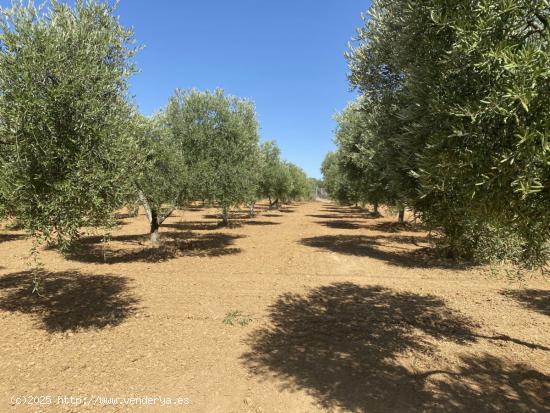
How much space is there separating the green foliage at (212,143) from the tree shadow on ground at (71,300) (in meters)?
7.94

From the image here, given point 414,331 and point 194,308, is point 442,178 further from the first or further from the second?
point 194,308

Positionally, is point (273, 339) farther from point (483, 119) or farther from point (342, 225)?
point (342, 225)

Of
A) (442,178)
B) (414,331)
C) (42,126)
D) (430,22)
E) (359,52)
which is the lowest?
(414,331)

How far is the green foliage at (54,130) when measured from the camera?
8484 mm

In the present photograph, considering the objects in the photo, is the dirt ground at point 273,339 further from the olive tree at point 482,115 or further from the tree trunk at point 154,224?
the tree trunk at point 154,224

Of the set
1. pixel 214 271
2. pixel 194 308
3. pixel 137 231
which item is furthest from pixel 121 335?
pixel 137 231

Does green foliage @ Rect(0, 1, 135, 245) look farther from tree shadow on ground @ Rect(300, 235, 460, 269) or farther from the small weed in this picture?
tree shadow on ground @ Rect(300, 235, 460, 269)

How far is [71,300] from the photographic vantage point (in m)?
13.7

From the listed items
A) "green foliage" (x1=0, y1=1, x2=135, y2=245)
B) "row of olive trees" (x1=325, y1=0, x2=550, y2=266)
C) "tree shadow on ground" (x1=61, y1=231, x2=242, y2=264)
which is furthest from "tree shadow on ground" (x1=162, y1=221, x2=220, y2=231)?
"row of olive trees" (x1=325, y1=0, x2=550, y2=266)

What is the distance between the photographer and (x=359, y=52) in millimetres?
15070

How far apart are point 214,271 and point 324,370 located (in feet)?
36.9

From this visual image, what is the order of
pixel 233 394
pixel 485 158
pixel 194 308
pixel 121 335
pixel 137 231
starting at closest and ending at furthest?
pixel 485 158 → pixel 233 394 → pixel 121 335 → pixel 194 308 → pixel 137 231

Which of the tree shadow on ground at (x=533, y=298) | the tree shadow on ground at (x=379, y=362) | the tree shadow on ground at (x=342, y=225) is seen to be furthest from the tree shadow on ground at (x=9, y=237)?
the tree shadow on ground at (x=533, y=298)

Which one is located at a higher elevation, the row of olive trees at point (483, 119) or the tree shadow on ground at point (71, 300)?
the row of olive trees at point (483, 119)
